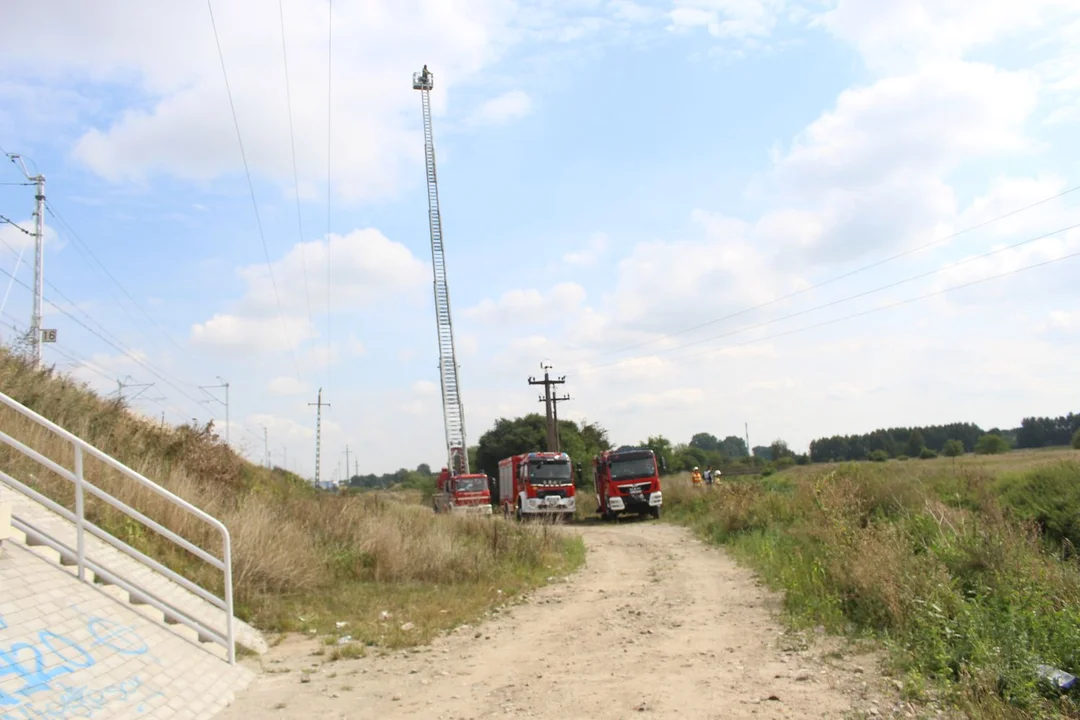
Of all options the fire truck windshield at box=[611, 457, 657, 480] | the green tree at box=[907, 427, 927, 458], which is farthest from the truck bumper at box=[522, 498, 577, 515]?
the green tree at box=[907, 427, 927, 458]

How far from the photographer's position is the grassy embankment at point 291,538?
1033cm

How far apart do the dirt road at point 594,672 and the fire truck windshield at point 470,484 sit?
979 inches

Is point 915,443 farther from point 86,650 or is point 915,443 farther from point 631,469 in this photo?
point 86,650

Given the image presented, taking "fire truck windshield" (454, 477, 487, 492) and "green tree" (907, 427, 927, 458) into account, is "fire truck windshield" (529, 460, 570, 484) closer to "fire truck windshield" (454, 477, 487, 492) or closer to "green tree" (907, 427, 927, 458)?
"fire truck windshield" (454, 477, 487, 492)

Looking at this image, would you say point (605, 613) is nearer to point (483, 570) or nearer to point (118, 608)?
point (483, 570)

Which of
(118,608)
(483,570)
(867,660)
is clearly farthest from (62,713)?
(483,570)

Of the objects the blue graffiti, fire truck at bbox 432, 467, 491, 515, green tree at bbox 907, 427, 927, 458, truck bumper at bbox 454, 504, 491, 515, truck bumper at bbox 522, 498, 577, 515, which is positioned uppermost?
green tree at bbox 907, 427, 927, 458

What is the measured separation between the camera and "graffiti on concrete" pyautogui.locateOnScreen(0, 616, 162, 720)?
5.07 metres

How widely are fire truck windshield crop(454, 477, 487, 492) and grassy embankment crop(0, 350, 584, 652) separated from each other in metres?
17.5

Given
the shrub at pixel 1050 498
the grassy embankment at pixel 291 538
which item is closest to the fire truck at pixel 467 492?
the grassy embankment at pixel 291 538

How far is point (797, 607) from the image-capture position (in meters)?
10.4

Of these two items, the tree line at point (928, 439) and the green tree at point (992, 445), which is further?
the tree line at point (928, 439)

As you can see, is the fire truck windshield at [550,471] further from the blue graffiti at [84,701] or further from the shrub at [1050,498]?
the blue graffiti at [84,701]

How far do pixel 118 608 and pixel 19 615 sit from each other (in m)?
1.20
